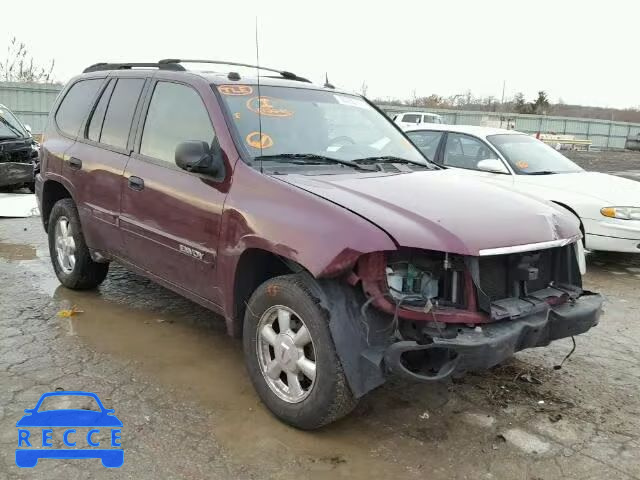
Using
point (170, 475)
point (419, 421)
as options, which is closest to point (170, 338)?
point (170, 475)

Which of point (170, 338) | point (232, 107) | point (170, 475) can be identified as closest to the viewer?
point (170, 475)

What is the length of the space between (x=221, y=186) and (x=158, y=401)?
1.30 m

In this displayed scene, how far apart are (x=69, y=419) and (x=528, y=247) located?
259 cm

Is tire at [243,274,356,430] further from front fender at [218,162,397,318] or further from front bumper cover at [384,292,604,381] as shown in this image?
front bumper cover at [384,292,604,381]

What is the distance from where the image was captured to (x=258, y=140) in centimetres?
370

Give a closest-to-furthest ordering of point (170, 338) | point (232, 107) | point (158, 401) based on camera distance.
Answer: point (158, 401) → point (232, 107) → point (170, 338)

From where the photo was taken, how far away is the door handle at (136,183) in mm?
4121

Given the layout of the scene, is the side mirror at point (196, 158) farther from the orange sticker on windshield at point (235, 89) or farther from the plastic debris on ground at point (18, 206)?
the plastic debris on ground at point (18, 206)

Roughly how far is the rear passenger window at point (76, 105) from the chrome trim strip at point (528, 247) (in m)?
3.67

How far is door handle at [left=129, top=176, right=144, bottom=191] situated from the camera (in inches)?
162

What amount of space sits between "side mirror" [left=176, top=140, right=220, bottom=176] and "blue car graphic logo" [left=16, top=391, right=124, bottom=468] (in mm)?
1450

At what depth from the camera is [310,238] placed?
294 cm

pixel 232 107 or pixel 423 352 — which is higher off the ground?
pixel 232 107

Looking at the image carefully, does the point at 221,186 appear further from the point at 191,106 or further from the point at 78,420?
the point at 78,420
